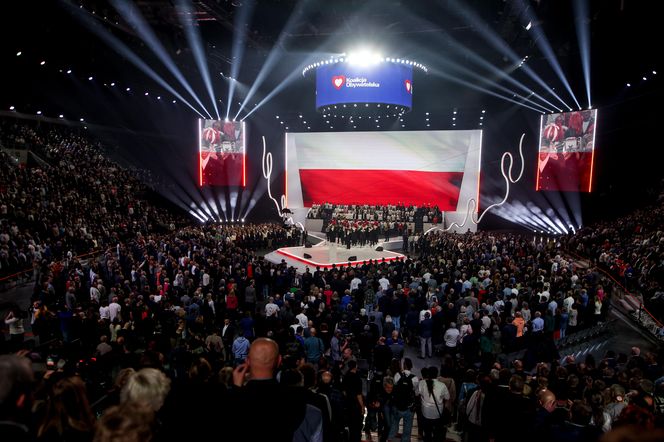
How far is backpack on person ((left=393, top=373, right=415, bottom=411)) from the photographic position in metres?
5.08

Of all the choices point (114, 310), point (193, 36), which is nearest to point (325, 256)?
point (193, 36)

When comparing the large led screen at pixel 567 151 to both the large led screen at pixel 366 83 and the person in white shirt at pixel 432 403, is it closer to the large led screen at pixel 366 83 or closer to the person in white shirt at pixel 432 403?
the large led screen at pixel 366 83

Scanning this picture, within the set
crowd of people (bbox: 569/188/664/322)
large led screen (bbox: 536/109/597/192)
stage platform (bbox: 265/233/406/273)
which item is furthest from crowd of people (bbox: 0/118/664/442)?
large led screen (bbox: 536/109/597/192)

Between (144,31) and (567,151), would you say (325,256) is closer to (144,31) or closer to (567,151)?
(144,31)

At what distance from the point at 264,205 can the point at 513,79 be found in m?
16.8

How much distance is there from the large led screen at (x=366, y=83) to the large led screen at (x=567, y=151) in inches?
295

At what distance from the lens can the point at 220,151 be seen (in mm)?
25172

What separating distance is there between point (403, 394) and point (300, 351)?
205cm

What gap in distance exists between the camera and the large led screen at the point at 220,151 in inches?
977

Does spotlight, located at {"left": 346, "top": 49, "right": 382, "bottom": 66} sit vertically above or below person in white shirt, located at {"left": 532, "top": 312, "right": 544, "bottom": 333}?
above

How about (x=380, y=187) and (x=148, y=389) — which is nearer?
(x=148, y=389)

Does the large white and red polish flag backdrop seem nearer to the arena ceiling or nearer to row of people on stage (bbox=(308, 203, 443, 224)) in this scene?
row of people on stage (bbox=(308, 203, 443, 224))

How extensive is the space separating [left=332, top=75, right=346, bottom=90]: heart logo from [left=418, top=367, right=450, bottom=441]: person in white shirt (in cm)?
1513

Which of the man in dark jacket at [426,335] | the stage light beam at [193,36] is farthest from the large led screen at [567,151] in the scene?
the stage light beam at [193,36]
